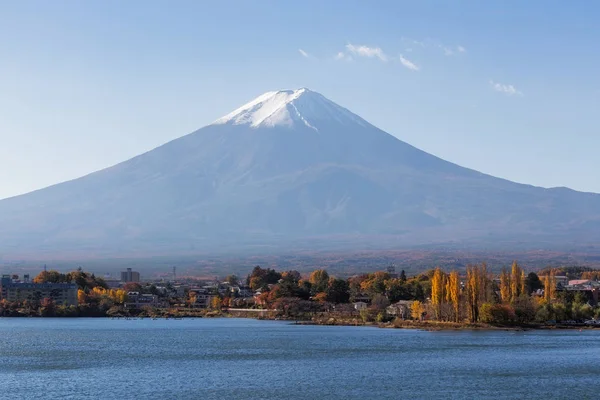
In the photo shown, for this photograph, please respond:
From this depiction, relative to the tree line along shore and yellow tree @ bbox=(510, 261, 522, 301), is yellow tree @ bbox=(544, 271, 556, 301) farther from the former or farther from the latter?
yellow tree @ bbox=(510, 261, 522, 301)

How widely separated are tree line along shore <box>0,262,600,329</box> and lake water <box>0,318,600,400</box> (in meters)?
3.91

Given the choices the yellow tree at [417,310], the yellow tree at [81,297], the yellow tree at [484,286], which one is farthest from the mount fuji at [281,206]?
the yellow tree at [484,286]

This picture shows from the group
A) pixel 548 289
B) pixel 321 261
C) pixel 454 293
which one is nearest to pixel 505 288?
pixel 548 289

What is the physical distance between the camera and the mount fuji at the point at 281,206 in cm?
16962

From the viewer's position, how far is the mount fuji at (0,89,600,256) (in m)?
170

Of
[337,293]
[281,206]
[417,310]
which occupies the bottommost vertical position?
[417,310]

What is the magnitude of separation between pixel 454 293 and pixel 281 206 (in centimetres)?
12755

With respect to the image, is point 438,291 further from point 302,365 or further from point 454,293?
point 302,365

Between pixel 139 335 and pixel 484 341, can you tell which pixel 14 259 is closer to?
pixel 139 335

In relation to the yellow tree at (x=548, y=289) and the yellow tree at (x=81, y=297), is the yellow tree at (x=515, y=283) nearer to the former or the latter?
the yellow tree at (x=548, y=289)

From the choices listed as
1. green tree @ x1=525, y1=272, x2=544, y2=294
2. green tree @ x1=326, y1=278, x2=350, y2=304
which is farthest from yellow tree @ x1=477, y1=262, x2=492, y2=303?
green tree @ x1=326, y1=278, x2=350, y2=304

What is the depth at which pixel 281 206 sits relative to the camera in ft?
596

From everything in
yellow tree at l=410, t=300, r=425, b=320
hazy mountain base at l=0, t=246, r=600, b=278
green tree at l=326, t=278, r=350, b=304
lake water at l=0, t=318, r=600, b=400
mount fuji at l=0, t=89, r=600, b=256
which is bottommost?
lake water at l=0, t=318, r=600, b=400

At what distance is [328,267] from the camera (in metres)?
134
